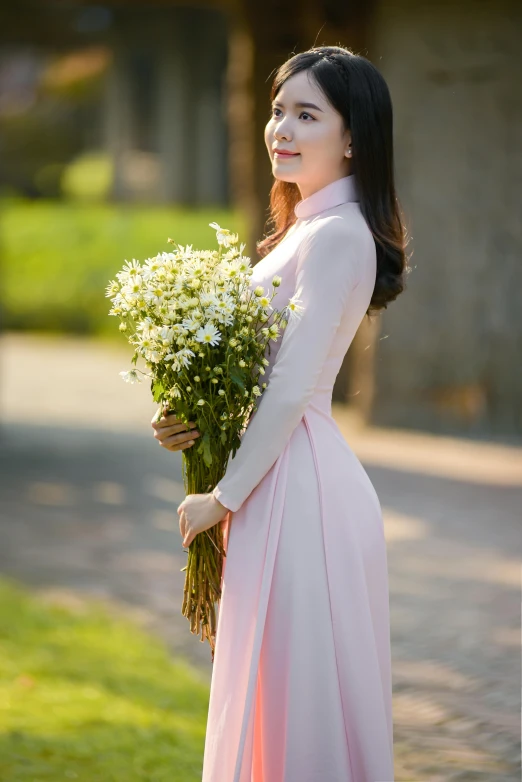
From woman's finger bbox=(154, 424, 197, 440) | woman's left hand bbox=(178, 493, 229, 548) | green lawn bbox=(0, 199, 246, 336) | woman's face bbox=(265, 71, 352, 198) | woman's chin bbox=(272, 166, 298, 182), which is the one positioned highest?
green lawn bbox=(0, 199, 246, 336)

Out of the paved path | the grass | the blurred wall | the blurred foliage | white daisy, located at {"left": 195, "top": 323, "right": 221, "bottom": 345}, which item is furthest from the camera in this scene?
the blurred foliage

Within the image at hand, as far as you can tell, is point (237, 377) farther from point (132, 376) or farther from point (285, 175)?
point (285, 175)

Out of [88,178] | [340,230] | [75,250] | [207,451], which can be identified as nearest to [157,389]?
[207,451]

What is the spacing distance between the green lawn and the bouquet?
1776cm

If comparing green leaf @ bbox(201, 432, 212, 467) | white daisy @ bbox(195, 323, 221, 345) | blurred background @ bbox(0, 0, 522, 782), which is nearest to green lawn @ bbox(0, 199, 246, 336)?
blurred background @ bbox(0, 0, 522, 782)

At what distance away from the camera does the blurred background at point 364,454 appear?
4578mm

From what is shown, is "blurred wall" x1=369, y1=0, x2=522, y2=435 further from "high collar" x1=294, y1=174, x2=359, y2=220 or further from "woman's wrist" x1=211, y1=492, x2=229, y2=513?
"woman's wrist" x1=211, y1=492, x2=229, y2=513

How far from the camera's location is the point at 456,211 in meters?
10.7

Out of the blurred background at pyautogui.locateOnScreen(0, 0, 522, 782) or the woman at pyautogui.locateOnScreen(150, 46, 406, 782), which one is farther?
the blurred background at pyautogui.locateOnScreen(0, 0, 522, 782)

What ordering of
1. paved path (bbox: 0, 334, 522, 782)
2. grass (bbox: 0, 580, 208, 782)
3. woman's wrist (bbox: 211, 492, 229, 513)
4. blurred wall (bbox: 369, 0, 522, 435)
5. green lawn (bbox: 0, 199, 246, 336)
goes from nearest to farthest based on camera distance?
woman's wrist (bbox: 211, 492, 229, 513)
grass (bbox: 0, 580, 208, 782)
paved path (bbox: 0, 334, 522, 782)
blurred wall (bbox: 369, 0, 522, 435)
green lawn (bbox: 0, 199, 246, 336)

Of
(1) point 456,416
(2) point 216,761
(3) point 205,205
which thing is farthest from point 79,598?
(3) point 205,205

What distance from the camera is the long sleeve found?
278cm

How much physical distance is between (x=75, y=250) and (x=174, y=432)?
2176 cm

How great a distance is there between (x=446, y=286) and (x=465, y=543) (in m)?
4.15
